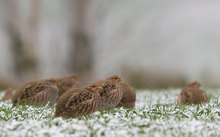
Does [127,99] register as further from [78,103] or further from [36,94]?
[78,103]

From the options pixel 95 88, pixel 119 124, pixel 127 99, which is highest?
pixel 95 88

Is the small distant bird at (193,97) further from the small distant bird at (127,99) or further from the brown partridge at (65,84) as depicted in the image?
the brown partridge at (65,84)

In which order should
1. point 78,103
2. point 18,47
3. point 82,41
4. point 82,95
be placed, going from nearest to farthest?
point 78,103 < point 82,95 < point 18,47 < point 82,41

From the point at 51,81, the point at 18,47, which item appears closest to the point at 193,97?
the point at 51,81

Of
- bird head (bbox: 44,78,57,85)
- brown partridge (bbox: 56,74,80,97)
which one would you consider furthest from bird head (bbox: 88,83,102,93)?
brown partridge (bbox: 56,74,80,97)

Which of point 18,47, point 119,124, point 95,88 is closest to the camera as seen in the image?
point 119,124

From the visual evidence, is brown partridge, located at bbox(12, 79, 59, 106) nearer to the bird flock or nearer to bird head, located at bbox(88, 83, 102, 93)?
the bird flock

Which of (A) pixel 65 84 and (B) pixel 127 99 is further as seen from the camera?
(A) pixel 65 84
